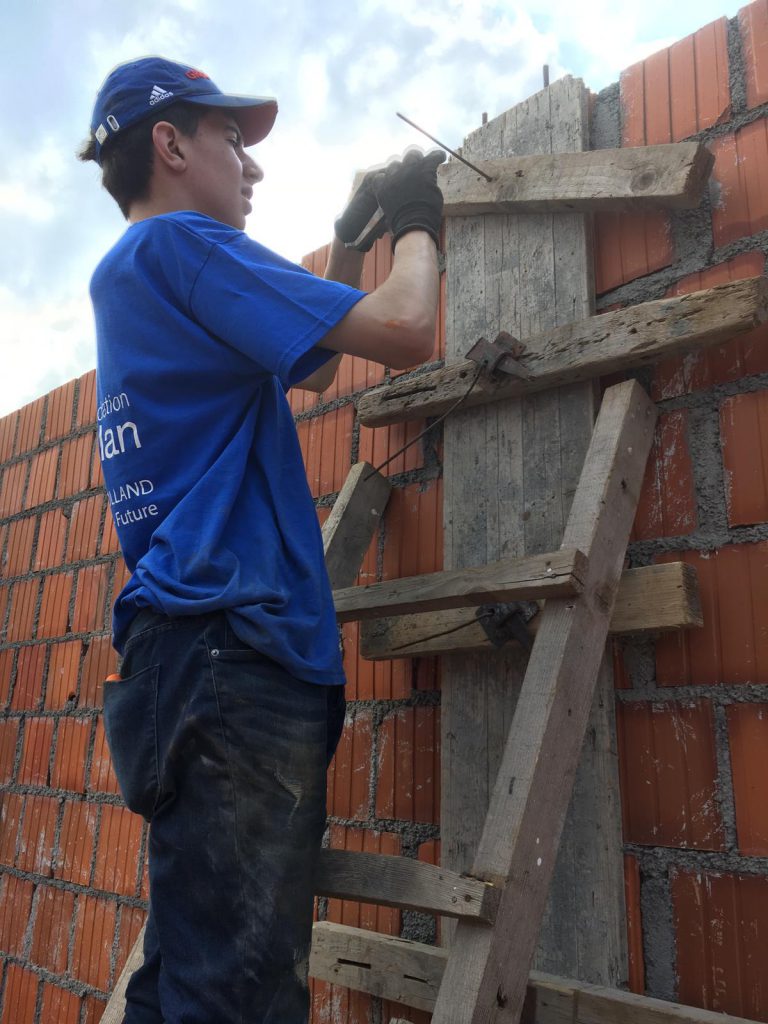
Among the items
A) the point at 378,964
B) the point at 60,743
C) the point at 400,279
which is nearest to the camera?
the point at 400,279

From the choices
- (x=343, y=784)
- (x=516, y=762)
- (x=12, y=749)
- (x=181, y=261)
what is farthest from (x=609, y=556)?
(x=12, y=749)

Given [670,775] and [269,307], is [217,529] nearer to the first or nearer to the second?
[269,307]

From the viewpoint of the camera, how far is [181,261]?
1413mm

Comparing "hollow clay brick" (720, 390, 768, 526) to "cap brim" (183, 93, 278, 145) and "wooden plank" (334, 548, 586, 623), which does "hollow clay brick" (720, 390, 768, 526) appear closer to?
"wooden plank" (334, 548, 586, 623)

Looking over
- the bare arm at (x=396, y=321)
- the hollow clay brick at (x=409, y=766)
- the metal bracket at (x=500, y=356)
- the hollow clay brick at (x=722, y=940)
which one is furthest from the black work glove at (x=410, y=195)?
the hollow clay brick at (x=722, y=940)

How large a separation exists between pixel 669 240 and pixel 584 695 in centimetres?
108

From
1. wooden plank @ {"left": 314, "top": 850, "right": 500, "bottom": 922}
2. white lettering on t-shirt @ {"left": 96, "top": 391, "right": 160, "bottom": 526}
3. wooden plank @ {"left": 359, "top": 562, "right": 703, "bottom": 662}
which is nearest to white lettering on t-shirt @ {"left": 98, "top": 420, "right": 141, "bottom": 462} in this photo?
white lettering on t-shirt @ {"left": 96, "top": 391, "right": 160, "bottom": 526}

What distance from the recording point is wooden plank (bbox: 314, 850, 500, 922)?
1283mm

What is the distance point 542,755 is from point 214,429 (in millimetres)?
731

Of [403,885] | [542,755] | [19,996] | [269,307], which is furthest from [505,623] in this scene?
[19,996]

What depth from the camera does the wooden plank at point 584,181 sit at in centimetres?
193

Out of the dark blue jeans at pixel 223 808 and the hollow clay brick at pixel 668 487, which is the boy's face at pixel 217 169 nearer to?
the dark blue jeans at pixel 223 808

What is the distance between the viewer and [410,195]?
5.33 feet

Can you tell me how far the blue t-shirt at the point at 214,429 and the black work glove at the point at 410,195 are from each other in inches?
10.8
